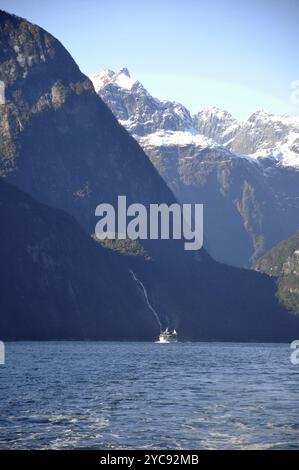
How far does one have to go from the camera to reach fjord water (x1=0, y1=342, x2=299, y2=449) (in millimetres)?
89188

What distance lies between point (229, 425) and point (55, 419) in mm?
17629

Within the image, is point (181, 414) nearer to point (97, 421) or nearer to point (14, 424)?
point (97, 421)

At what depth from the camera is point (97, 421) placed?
9988 centimetres

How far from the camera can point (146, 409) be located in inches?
4358

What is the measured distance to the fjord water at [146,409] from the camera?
89188mm

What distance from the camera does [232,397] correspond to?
408ft

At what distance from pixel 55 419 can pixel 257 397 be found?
32847 mm
